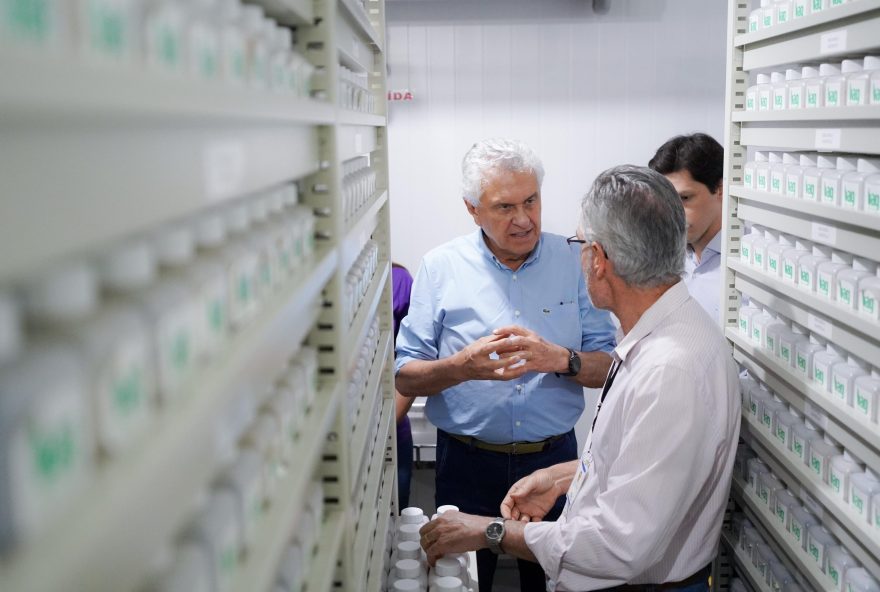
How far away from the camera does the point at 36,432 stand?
17.9 inches

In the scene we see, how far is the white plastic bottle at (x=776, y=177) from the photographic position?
A: 2.30m

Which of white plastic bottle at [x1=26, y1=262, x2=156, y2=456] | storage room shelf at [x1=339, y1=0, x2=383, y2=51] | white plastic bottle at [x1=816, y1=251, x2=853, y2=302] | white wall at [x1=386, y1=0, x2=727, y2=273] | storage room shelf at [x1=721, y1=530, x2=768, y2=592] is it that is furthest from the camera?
white wall at [x1=386, y1=0, x2=727, y2=273]

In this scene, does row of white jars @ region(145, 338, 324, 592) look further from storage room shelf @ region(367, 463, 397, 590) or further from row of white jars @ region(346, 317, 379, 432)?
storage room shelf @ region(367, 463, 397, 590)

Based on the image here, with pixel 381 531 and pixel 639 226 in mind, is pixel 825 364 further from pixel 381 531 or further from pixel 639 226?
pixel 381 531

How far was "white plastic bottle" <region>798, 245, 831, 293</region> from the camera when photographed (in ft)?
6.97

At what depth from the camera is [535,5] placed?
16.5 feet

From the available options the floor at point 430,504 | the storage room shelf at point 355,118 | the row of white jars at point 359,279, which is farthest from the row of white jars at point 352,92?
the floor at point 430,504

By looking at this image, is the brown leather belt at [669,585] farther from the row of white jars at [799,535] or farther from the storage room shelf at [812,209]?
the storage room shelf at [812,209]

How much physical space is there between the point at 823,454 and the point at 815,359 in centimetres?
24

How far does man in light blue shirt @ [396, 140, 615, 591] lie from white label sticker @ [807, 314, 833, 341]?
0.95 m

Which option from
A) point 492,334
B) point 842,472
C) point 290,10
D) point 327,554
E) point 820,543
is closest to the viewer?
point 290,10

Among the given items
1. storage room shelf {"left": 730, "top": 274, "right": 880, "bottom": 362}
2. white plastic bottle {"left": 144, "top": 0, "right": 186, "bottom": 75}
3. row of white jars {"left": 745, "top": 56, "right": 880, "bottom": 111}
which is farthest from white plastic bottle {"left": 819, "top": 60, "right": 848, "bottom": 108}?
white plastic bottle {"left": 144, "top": 0, "right": 186, "bottom": 75}

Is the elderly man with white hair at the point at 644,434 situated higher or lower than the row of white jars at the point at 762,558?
higher

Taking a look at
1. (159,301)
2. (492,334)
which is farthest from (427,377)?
(159,301)
